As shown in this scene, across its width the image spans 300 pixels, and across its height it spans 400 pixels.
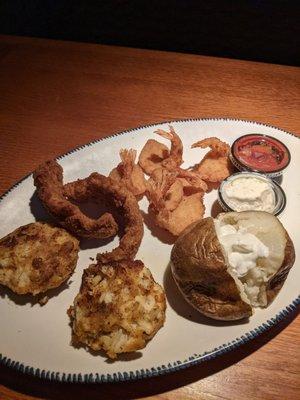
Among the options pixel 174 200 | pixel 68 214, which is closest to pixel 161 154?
pixel 174 200

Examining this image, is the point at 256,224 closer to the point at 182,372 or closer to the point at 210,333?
the point at 210,333

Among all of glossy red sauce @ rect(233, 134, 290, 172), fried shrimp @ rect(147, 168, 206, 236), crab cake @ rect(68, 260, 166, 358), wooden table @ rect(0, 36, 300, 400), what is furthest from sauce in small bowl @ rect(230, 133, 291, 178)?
crab cake @ rect(68, 260, 166, 358)

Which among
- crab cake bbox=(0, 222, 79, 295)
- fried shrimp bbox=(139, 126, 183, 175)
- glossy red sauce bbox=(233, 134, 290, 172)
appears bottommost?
crab cake bbox=(0, 222, 79, 295)

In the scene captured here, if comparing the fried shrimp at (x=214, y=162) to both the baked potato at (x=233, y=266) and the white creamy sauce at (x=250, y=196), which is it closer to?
the white creamy sauce at (x=250, y=196)

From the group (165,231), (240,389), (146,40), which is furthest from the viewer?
(146,40)

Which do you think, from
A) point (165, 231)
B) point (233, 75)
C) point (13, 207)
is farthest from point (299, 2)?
point (13, 207)

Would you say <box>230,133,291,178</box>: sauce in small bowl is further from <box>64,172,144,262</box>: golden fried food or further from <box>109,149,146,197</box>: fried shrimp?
<box>64,172,144,262</box>: golden fried food
